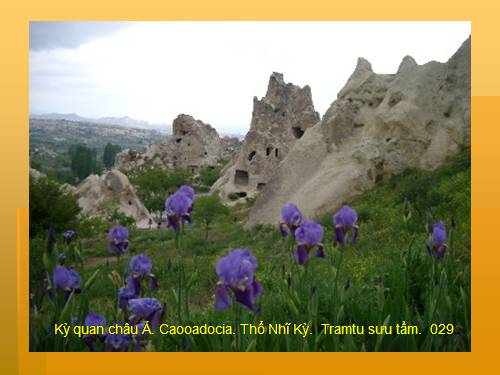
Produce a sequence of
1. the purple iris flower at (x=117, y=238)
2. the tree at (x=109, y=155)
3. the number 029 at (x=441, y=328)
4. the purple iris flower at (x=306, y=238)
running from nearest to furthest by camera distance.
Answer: the purple iris flower at (x=306, y=238) < the number 029 at (x=441, y=328) < the purple iris flower at (x=117, y=238) < the tree at (x=109, y=155)

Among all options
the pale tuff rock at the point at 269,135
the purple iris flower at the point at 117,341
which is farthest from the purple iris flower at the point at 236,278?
the pale tuff rock at the point at 269,135

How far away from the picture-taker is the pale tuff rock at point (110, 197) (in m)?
29.6

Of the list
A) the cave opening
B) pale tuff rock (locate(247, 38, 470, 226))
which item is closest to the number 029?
pale tuff rock (locate(247, 38, 470, 226))

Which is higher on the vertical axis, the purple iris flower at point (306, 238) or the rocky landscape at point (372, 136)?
the rocky landscape at point (372, 136)

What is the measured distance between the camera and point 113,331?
295 cm

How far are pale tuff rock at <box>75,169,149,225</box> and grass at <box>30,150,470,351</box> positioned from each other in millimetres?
15738

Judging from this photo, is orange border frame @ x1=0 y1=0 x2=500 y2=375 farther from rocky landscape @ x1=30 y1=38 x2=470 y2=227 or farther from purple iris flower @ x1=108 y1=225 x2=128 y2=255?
rocky landscape @ x1=30 y1=38 x2=470 y2=227

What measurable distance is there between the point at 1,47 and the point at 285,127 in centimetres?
3545

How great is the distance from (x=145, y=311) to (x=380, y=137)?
1435cm

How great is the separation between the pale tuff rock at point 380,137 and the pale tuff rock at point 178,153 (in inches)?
1454

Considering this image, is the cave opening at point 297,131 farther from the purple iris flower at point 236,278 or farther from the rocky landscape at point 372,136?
the purple iris flower at point 236,278
